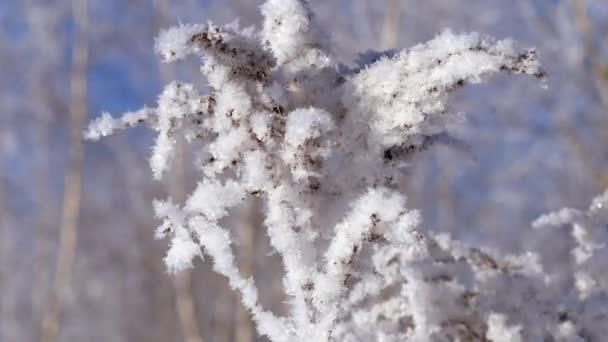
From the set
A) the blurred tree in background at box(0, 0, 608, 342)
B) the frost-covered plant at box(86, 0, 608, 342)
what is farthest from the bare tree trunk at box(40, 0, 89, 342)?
the frost-covered plant at box(86, 0, 608, 342)

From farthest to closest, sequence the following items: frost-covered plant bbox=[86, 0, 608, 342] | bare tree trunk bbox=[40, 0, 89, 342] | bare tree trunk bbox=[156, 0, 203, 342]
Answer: bare tree trunk bbox=[156, 0, 203, 342] < bare tree trunk bbox=[40, 0, 89, 342] < frost-covered plant bbox=[86, 0, 608, 342]

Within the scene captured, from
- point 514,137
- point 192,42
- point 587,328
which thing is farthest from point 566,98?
point 192,42

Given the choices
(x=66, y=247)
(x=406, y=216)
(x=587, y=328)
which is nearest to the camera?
(x=406, y=216)

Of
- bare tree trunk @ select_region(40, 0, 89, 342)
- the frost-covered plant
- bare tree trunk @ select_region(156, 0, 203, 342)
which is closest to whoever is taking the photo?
the frost-covered plant

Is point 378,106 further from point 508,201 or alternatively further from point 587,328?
point 508,201

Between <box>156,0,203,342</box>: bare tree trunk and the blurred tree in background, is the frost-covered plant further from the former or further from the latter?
<box>156,0,203,342</box>: bare tree trunk

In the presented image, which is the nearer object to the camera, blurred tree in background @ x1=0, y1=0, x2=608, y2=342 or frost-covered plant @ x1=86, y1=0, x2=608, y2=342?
frost-covered plant @ x1=86, y1=0, x2=608, y2=342
